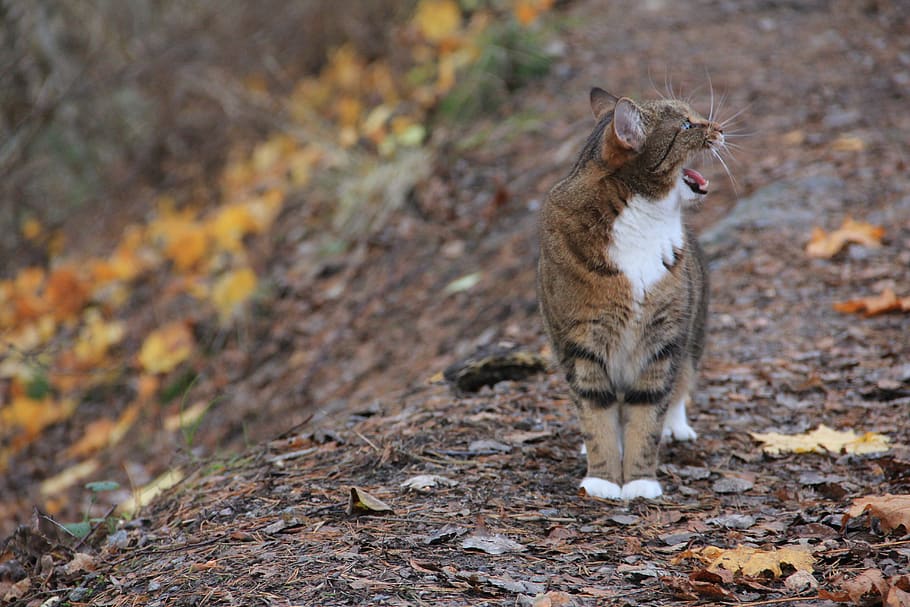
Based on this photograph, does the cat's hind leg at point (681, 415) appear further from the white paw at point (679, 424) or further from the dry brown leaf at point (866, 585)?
the dry brown leaf at point (866, 585)

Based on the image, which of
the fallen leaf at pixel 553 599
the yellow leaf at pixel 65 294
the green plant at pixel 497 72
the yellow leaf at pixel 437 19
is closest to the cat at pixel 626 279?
the fallen leaf at pixel 553 599

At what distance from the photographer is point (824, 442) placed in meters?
4.21

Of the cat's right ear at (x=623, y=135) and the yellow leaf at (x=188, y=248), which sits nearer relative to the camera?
the cat's right ear at (x=623, y=135)

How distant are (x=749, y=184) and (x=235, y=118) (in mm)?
6616

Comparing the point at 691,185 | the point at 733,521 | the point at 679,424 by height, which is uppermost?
the point at 691,185

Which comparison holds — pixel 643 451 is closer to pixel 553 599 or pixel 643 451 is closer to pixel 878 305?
pixel 553 599

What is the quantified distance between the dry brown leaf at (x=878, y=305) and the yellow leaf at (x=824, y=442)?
144 centimetres

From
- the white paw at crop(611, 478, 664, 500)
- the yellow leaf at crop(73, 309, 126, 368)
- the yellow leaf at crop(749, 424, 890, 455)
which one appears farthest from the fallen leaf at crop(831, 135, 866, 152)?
the yellow leaf at crop(73, 309, 126, 368)

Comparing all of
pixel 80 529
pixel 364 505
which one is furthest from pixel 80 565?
pixel 364 505

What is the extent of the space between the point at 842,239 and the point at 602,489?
11.0 feet

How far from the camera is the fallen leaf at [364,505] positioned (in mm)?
3521

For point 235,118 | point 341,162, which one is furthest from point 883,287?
point 235,118

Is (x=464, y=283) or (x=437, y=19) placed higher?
(x=437, y=19)

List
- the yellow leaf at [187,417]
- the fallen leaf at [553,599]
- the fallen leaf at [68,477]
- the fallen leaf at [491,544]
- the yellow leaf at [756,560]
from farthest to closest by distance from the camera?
the yellow leaf at [187,417] → the fallen leaf at [68,477] → the fallen leaf at [491,544] → the yellow leaf at [756,560] → the fallen leaf at [553,599]
